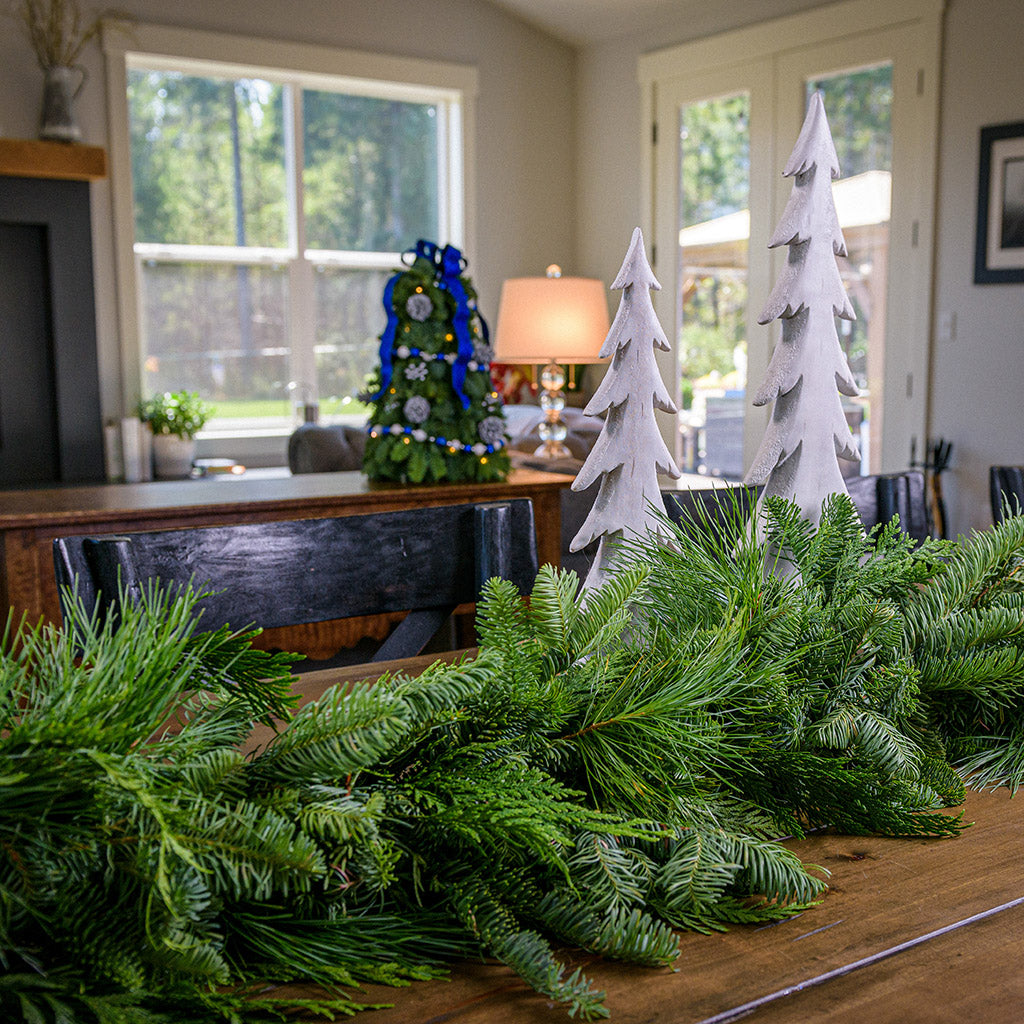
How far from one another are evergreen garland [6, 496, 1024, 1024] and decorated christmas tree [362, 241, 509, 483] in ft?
5.20

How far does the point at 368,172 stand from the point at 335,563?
551 cm

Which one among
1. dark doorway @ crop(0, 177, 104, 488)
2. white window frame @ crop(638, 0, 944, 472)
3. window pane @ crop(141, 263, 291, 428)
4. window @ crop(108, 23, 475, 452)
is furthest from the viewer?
window pane @ crop(141, 263, 291, 428)

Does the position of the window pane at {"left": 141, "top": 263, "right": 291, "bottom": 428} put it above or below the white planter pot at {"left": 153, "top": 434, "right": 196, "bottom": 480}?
above

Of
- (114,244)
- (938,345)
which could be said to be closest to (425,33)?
(114,244)

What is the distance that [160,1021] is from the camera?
0.34 meters

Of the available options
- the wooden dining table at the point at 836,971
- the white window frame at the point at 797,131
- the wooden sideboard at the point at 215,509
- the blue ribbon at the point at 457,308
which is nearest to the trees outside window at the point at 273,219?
the white window frame at the point at 797,131

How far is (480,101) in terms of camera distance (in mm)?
6406

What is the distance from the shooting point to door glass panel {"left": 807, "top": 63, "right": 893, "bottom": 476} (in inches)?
197

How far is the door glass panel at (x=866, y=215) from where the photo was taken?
4996 millimetres

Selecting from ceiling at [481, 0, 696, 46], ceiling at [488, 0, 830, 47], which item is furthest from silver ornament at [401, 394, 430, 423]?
ceiling at [481, 0, 696, 46]

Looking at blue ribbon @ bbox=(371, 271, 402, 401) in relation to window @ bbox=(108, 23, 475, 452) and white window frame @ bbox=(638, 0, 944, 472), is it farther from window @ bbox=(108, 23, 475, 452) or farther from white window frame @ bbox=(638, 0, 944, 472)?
window @ bbox=(108, 23, 475, 452)

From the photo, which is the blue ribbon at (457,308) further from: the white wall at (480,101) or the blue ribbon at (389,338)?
the white wall at (480,101)

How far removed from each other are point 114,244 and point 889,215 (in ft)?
12.5

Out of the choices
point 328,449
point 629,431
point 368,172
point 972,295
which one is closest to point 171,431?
point 328,449
